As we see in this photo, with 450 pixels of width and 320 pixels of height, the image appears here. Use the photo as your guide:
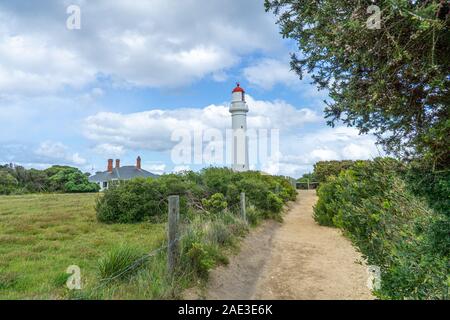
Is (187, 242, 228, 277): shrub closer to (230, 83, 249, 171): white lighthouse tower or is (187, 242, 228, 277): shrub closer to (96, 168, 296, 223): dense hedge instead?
(96, 168, 296, 223): dense hedge

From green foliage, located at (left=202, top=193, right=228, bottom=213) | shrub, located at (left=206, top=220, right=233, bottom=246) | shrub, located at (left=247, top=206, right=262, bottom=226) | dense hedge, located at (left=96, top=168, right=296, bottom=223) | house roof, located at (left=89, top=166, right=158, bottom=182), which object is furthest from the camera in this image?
house roof, located at (left=89, top=166, right=158, bottom=182)

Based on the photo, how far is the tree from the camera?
2.46m

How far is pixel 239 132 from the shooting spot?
2334 centimetres

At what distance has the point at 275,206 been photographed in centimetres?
1248

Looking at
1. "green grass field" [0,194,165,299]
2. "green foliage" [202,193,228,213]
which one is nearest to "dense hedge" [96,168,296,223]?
"green foliage" [202,193,228,213]

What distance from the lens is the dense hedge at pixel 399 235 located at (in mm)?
3303

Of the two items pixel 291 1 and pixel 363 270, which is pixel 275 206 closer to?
pixel 363 270

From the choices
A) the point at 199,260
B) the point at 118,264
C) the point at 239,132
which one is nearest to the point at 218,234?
the point at 199,260

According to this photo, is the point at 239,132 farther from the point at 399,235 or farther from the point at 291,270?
the point at 399,235

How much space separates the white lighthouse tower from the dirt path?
1315 cm

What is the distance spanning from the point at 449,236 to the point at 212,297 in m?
3.05

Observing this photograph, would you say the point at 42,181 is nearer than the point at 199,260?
No

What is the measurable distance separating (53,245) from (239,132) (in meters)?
16.8
